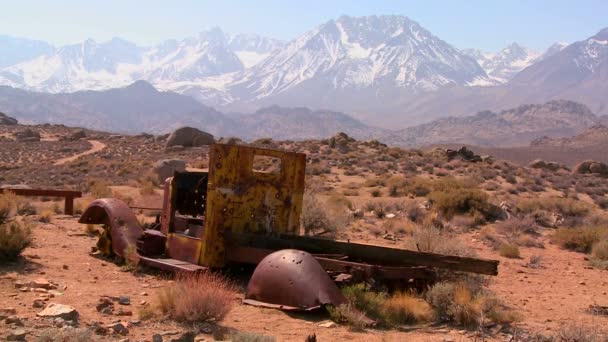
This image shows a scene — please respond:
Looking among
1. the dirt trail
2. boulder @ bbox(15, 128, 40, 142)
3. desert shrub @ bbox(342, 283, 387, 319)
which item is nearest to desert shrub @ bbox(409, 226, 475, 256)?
desert shrub @ bbox(342, 283, 387, 319)

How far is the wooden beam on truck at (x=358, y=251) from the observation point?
7012mm

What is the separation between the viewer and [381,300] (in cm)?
657

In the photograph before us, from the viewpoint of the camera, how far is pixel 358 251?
7656 mm

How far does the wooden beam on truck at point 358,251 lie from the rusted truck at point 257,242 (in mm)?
11

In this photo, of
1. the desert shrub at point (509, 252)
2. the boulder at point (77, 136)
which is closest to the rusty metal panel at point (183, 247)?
the desert shrub at point (509, 252)

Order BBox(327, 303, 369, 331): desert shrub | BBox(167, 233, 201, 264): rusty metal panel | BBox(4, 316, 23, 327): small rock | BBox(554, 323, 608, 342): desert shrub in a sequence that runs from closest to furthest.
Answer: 1. BBox(4, 316, 23, 327): small rock
2. BBox(554, 323, 608, 342): desert shrub
3. BBox(327, 303, 369, 331): desert shrub
4. BBox(167, 233, 201, 264): rusty metal panel

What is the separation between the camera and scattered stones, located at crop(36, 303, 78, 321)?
19.0 feet

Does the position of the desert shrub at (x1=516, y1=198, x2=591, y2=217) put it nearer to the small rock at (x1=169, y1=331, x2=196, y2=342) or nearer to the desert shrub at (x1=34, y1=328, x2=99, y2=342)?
the small rock at (x1=169, y1=331, x2=196, y2=342)

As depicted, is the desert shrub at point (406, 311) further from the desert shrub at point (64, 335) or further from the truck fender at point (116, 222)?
the truck fender at point (116, 222)

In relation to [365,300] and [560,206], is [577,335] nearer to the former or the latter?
[365,300]

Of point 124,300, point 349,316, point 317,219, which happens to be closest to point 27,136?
point 317,219

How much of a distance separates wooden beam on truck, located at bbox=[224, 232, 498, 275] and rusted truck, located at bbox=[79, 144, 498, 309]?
1 centimetres

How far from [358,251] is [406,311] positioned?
3.89 ft

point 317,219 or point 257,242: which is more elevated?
point 257,242
